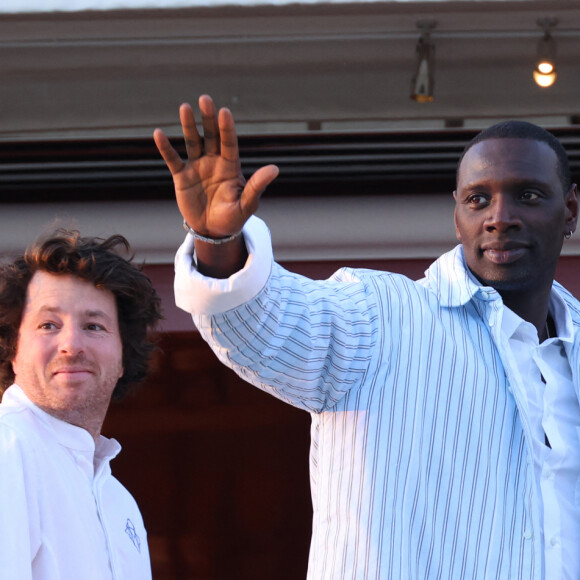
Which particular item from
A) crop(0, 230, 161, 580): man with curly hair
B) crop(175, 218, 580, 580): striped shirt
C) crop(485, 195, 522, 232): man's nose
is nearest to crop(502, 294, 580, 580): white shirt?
crop(175, 218, 580, 580): striped shirt

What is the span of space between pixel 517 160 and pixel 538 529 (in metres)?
0.63

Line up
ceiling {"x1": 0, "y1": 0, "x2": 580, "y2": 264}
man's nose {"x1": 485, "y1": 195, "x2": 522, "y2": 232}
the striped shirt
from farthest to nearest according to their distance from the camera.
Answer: ceiling {"x1": 0, "y1": 0, "x2": 580, "y2": 264}, man's nose {"x1": 485, "y1": 195, "x2": 522, "y2": 232}, the striped shirt

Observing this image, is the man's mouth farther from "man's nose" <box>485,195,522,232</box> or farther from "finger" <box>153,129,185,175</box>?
"finger" <box>153,129,185,175</box>

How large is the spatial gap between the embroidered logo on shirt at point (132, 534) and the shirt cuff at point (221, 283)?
73 cm

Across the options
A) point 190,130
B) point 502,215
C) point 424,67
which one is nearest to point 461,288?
point 502,215

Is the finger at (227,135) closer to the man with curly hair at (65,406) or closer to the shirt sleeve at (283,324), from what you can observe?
the shirt sleeve at (283,324)

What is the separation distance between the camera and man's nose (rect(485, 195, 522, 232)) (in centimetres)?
174

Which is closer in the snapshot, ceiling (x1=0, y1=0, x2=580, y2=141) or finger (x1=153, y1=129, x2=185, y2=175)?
finger (x1=153, y1=129, x2=185, y2=175)

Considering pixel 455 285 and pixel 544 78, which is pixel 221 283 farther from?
pixel 544 78

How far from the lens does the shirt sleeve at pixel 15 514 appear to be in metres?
1.57

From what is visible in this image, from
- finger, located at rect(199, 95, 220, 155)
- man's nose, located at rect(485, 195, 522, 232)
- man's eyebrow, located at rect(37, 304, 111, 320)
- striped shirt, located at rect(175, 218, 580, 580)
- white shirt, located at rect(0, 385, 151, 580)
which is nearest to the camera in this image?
finger, located at rect(199, 95, 220, 155)

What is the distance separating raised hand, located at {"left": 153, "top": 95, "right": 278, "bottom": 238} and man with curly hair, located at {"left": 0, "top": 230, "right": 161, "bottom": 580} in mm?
588

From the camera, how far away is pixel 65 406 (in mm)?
1829

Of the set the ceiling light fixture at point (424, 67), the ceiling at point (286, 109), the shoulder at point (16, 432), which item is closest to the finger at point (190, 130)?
the shoulder at point (16, 432)
